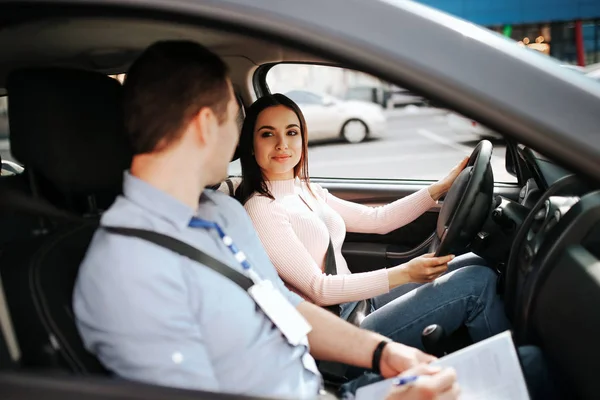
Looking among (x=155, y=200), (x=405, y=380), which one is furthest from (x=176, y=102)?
(x=405, y=380)

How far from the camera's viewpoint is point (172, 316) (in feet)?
3.78

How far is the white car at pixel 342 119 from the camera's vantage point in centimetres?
938

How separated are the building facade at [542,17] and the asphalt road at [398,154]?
741cm

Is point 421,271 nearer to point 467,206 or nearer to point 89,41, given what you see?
point 467,206

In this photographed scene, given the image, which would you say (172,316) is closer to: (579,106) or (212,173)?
(212,173)

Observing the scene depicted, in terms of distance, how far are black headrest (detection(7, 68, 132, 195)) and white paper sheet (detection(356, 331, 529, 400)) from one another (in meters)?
0.84

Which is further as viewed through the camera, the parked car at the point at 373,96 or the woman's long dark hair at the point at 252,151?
the parked car at the point at 373,96

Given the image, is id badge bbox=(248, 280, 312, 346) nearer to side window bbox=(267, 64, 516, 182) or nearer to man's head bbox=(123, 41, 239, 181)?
man's head bbox=(123, 41, 239, 181)

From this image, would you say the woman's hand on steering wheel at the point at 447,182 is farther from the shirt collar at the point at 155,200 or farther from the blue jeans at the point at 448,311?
the shirt collar at the point at 155,200

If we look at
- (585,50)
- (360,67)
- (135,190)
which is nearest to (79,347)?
(135,190)

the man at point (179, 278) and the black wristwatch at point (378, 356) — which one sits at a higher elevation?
the man at point (179, 278)

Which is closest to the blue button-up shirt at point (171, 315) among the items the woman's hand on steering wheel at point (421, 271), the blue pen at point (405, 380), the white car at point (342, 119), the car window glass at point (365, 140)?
the blue pen at point (405, 380)

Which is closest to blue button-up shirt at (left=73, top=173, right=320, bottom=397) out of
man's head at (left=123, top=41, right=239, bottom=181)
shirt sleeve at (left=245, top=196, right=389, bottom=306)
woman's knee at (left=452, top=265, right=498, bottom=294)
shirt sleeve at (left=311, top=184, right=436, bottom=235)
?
man's head at (left=123, top=41, right=239, bottom=181)

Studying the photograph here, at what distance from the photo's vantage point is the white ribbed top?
2.02 m
